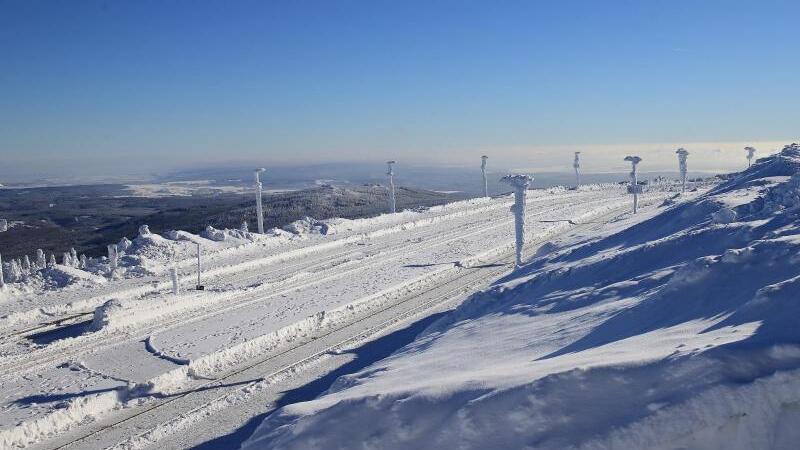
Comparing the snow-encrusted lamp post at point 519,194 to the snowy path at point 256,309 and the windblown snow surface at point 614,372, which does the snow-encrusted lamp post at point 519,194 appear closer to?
the snowy path at point 256,309

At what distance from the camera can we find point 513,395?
9.67 m

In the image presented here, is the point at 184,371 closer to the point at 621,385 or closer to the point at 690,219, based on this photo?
the point at 621,385

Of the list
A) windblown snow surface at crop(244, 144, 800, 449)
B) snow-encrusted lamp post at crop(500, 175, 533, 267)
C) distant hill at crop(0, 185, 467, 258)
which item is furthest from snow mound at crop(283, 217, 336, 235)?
windblown snow surface at crop(244, 144, 800, 449)

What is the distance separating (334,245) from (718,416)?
38591mm

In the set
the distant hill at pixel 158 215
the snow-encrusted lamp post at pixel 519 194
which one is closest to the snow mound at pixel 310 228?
the distant hill at pixel 158 215

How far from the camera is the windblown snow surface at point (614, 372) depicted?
820 centimetres

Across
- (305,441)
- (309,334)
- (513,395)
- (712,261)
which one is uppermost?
(712,261)

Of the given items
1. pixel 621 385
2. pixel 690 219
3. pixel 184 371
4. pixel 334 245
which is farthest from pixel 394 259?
pixel 621 385

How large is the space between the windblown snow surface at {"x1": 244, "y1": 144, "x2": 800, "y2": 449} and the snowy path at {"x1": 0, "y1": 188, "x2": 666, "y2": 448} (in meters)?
7.48

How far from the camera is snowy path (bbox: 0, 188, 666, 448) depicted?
19562 millimetres

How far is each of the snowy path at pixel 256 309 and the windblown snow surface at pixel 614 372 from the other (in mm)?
7483

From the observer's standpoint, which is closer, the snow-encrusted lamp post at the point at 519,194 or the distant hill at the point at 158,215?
the snow-encrusted lamp post at the point at 519,194

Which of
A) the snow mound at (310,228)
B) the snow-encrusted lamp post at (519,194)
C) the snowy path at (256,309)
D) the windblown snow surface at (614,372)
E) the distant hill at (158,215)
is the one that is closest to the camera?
the windblown snow surface at (614,372)

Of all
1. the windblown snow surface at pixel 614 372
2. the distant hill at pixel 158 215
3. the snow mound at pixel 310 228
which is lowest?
the distant hill at pixel 158 215
